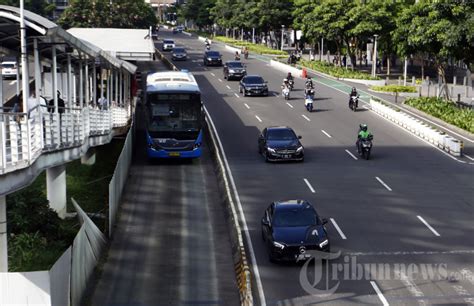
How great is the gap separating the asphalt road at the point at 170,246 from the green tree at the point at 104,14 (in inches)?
2237

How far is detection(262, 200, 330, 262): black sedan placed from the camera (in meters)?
20.1

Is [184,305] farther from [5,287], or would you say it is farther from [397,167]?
[397,167]

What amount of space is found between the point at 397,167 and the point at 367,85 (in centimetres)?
3156

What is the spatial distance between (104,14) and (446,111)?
5264 centimetres

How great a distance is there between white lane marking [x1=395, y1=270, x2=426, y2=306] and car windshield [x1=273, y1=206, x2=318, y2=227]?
278 centimetres

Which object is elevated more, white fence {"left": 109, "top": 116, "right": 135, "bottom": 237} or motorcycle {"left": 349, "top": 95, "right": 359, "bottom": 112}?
motorcycle {"left": 349, "top": 95, "right": 359, "bottom": 112}

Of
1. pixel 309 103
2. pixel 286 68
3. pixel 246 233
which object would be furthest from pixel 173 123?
pixel 286 68

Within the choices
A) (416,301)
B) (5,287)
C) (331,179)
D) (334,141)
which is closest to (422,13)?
(334,141)

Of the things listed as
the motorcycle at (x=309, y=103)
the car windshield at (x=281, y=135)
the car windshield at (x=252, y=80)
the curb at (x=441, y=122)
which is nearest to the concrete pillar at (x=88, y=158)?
the car windshield at (x=281, y=135)

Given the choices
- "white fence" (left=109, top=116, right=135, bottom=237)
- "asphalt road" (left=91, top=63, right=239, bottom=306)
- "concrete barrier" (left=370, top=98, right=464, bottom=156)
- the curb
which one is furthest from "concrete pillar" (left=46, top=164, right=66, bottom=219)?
the curb

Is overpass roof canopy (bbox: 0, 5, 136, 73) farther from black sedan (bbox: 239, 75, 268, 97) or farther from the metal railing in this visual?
black sedan (bbox: 239, 75, 268, 97)

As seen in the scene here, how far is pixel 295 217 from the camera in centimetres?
2139

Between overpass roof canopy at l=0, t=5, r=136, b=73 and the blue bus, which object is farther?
the blue bus

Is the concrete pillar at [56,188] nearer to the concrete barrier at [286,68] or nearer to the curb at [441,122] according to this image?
the curb at [441,122]
